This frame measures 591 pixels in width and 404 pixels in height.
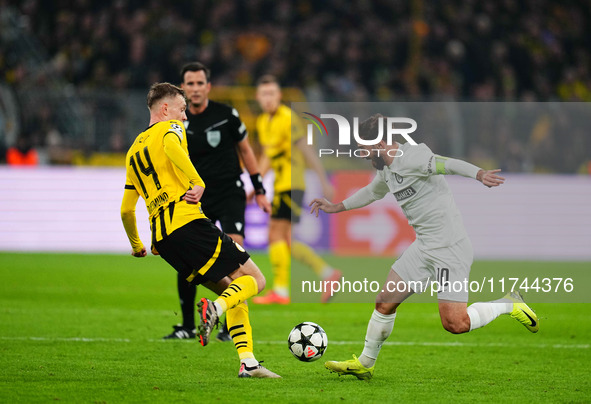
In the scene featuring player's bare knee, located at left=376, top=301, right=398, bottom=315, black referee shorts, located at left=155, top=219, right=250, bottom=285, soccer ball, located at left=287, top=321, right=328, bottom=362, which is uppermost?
black referee shorts, located at left=155, top=219, right=250, bottom=285

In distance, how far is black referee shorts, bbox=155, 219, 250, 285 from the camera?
18.9ft

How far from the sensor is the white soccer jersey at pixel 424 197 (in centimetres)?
607

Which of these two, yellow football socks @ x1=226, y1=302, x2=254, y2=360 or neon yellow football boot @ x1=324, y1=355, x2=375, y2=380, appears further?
neon yellow football boot @ x1=324, y1=355, x2=375, y2=380

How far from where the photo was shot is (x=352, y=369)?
617cm

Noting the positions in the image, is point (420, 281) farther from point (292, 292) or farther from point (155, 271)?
point (155, 271)

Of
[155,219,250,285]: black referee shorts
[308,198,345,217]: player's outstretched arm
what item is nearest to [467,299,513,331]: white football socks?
[308,198,345,217]: player's outstretched arm

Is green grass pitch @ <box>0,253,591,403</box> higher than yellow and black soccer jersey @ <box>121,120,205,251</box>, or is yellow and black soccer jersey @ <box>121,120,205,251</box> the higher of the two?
yellow and black soccer jersey @ <box>121,120,205,251</box>

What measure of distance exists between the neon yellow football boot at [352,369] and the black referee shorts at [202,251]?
1.02m

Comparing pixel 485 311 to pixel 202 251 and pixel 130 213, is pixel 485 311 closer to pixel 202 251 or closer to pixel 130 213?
pixel 202 251

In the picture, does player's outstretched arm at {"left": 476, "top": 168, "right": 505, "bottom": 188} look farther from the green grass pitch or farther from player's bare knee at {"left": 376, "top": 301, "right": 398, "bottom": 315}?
the green grass pitch

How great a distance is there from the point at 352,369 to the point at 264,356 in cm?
114

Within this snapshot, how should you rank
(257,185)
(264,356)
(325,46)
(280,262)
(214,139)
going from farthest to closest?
(325,46) → (280,262) → (214,139) → (257,185) → (264,356)

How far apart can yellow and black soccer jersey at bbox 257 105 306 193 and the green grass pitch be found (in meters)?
1.53

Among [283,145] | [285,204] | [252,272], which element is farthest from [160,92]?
[285,204]
